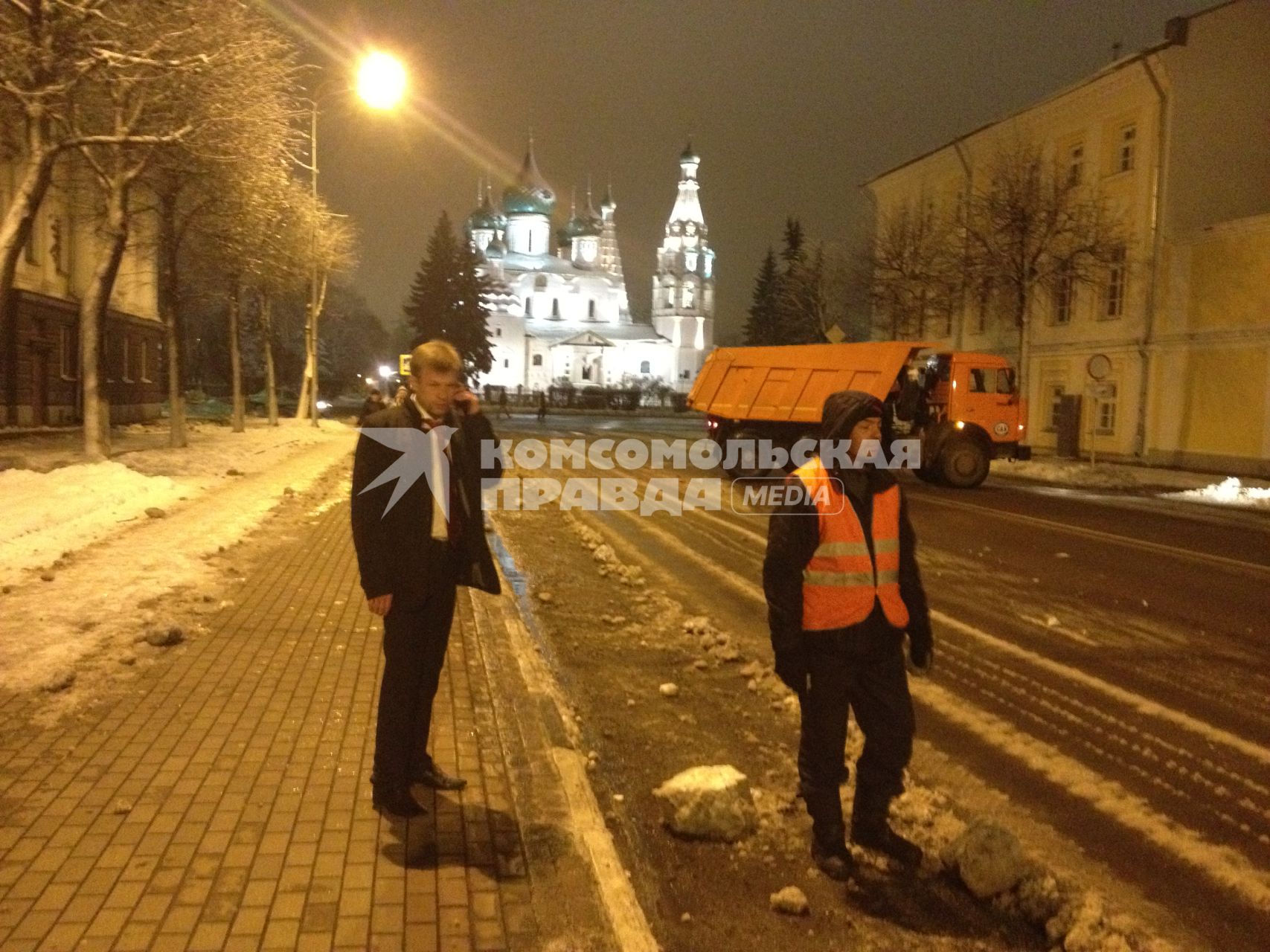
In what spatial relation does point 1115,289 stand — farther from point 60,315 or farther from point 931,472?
point 60,315

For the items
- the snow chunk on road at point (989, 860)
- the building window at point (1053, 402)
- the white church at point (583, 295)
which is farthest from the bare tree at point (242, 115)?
the white church at point (583, 295)

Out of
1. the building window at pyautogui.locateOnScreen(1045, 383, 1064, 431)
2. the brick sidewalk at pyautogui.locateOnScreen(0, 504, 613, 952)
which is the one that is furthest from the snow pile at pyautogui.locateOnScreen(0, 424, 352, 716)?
the building window at pyautogui.locateOnScreen(1045, 383, 1064, 431)

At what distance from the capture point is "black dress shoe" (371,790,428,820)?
4293 mm

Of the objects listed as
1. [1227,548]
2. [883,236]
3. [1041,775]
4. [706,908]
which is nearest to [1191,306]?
[883,236]

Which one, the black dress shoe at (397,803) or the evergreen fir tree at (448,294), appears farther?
the evergreen fir tree at (448,294)

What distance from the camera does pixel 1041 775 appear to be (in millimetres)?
5289

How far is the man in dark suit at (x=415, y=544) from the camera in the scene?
4211mm

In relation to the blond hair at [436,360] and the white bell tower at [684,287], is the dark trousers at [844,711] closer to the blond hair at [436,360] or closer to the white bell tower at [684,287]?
the blond hair at [436,360]

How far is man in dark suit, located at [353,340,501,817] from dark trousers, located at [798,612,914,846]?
1.42 m

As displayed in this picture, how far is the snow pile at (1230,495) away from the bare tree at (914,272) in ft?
45.8

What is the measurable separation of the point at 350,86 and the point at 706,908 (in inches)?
766

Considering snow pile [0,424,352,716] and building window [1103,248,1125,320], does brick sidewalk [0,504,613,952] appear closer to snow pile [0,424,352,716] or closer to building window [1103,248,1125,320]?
snow pile [0,424,352,716]

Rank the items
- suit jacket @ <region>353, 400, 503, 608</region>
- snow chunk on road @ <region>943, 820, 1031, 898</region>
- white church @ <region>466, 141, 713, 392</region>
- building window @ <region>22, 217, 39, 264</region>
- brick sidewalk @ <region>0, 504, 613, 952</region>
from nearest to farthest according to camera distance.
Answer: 1. brick sidewalk @ <region>0, 504, 613, 952</region>
2. snow chunk on road @ <region>943, 820, 1031, 898</region>
3. suit jacket @ <region>353, 400, 503, 608</region>
4. building window @ <region>22, 217, 39, 264</region>
5. white church @ <region>466, 141, 713, 392</region>

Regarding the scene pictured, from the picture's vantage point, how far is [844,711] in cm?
414
